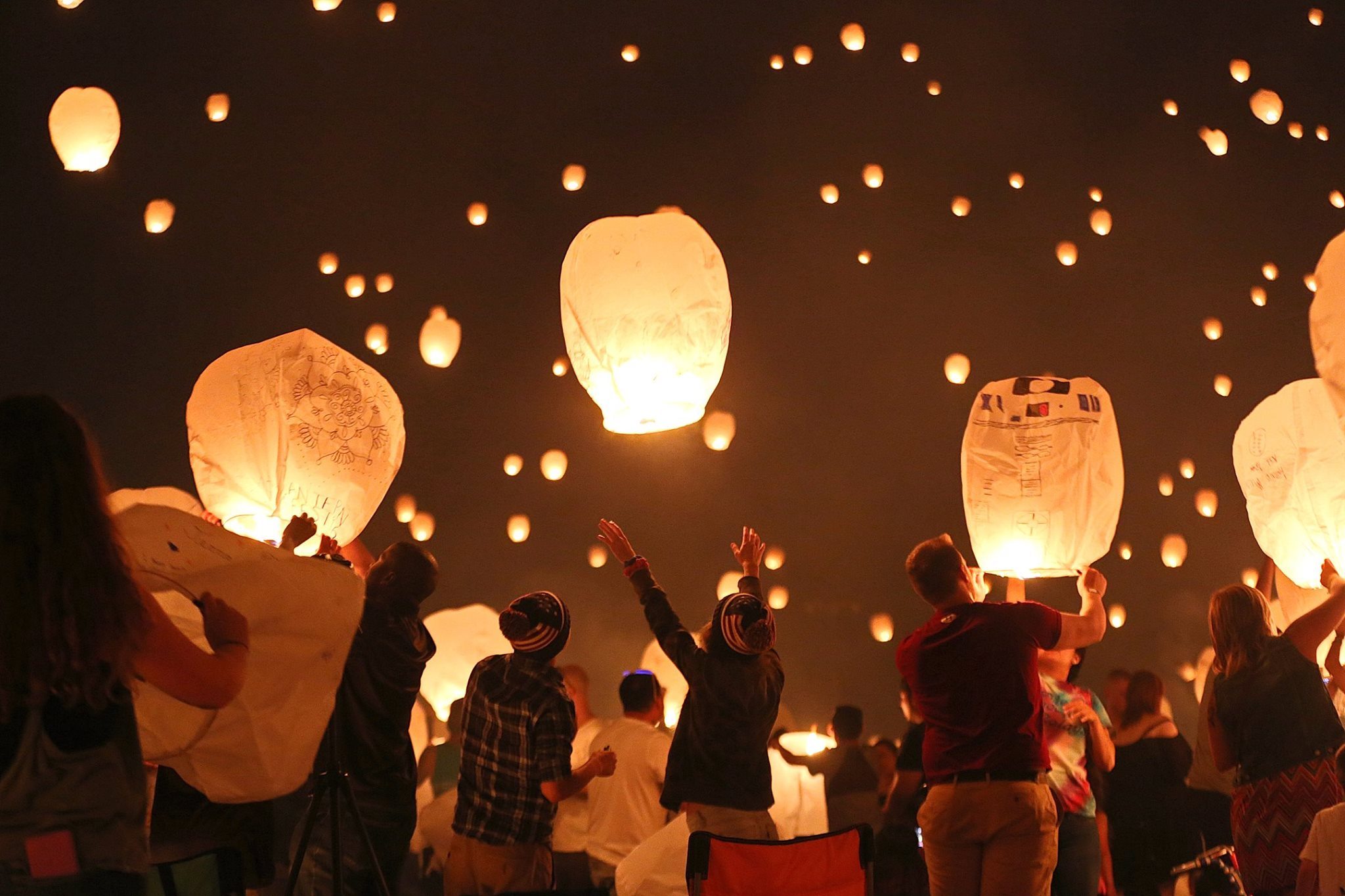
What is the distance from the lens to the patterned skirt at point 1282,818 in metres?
2.46

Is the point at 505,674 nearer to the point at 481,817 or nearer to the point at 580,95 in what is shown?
the point at 481,817

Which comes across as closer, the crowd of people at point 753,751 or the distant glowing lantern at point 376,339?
the crowd of people at point 753,751

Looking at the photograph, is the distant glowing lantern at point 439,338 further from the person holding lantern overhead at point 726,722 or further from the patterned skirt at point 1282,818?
the patterned skirt at point 1282,818

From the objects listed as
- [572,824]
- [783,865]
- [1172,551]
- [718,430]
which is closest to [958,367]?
[718,430]

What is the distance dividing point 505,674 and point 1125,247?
169 inches

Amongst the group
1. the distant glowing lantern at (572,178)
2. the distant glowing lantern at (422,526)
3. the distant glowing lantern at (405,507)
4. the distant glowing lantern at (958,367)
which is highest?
the distant glowing lantern at (572,178)

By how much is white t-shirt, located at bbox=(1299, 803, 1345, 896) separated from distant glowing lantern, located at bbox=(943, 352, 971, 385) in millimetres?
3409

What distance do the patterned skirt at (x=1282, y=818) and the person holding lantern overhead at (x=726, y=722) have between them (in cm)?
100

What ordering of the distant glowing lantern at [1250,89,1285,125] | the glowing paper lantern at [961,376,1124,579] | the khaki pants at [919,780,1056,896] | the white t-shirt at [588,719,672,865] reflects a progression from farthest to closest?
the distant glowing lantern at [1250,89,1285,125] → the white t-shirt at [588,719,672,865] → the glowing paper lantern at [961,376,1124,579] → the khaki pants at [919,780,1056,896]

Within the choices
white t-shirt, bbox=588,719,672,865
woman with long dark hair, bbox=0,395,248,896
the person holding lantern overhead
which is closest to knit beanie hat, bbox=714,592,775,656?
the person holding lantern overhead

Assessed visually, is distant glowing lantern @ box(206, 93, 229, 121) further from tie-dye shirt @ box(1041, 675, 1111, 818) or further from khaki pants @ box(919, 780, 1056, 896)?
khaki pants @ box(919, 780, 1056, 896)

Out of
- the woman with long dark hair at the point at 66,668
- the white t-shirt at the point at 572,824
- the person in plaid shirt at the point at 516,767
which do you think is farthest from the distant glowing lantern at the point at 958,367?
the woman with long dark hair at the point at 66,668

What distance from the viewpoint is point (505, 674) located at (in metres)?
2.45

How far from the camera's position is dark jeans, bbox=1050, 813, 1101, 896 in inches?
105
